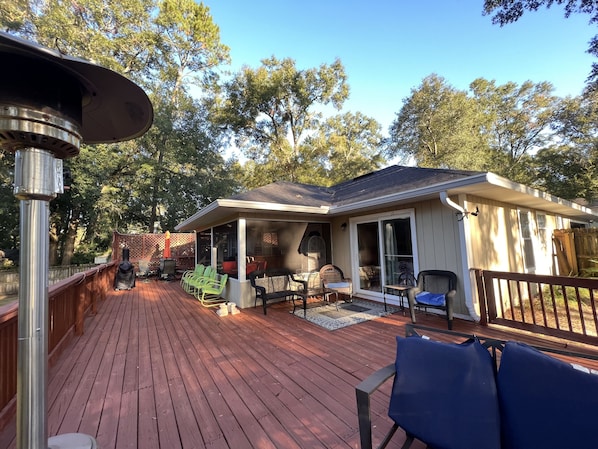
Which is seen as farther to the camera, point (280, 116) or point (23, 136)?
point (280, 116)

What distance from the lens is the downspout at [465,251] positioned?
4.12m

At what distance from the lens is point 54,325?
3.27 meters

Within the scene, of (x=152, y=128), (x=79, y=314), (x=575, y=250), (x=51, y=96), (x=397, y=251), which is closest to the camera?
(x=51, y=96)

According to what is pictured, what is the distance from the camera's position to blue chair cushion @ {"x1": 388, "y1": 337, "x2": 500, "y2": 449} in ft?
4.53

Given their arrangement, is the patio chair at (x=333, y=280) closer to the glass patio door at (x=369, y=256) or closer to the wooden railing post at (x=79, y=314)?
the glass patio door at (x=369, y=256)

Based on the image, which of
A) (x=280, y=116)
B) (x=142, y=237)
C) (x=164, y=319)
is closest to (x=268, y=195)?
(x=164, y=319)

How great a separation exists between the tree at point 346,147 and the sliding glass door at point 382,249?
12363 mm

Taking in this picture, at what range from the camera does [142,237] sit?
11688 mm

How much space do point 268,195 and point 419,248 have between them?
3573 mm

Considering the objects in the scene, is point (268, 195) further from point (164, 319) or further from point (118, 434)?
point (118, 434)

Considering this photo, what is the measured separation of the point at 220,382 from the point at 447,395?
212 cm

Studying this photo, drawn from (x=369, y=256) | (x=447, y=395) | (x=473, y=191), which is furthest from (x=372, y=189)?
(x=447, y=395)

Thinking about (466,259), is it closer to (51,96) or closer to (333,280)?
(333,280)

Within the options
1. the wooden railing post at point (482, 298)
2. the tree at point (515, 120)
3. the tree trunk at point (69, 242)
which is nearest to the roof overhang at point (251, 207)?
the wooden railing post at point (482, 298)
